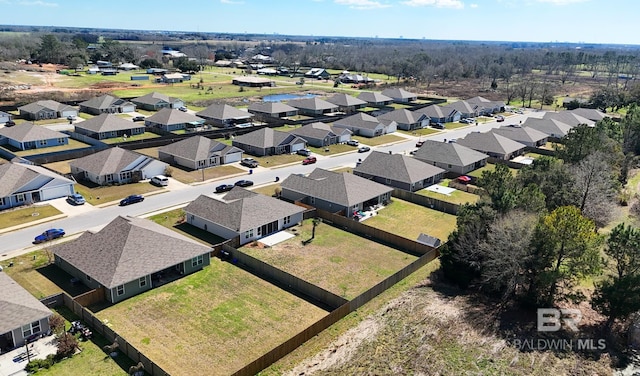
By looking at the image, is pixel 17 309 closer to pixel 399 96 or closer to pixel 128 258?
pixel 128 258

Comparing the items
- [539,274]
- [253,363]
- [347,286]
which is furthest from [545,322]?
[253,363]

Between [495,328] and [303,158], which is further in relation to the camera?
[303,158]

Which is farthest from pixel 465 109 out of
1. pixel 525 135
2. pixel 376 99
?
pixel 525 135

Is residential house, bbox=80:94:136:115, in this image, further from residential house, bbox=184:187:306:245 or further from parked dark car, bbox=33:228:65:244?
residential house, bbox=184:187:306:245

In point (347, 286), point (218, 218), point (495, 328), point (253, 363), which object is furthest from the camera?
point (218, 218)

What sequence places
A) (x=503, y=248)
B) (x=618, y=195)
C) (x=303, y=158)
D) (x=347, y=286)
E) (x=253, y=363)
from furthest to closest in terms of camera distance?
1. (x=303, y=158)
2. (x=618, y=195)
3. (x=347, y=286)
4. (x=503, y=248)
5. (x=253, y=363)

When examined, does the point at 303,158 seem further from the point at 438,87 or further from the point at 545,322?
the point at 438,87

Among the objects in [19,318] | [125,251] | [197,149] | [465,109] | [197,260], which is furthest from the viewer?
[465,109]
